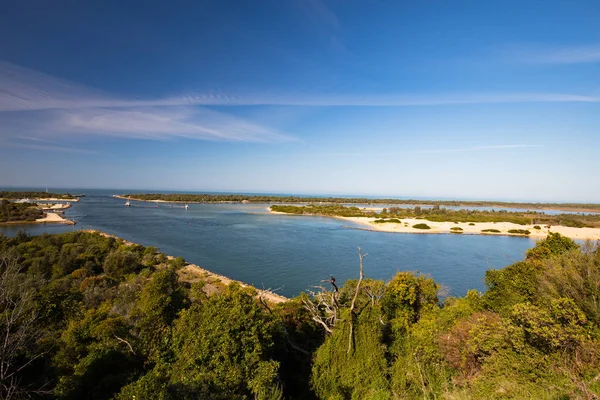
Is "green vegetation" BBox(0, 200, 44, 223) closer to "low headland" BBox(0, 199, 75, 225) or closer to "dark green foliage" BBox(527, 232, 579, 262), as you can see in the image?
"low headland" BBox(0, 199, 75, 225)

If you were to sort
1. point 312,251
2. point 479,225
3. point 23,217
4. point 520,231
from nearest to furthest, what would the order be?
point 312,251 → point 520,231 → point 23,217 → point 479,225

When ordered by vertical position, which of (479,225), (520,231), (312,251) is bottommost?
(312,251)

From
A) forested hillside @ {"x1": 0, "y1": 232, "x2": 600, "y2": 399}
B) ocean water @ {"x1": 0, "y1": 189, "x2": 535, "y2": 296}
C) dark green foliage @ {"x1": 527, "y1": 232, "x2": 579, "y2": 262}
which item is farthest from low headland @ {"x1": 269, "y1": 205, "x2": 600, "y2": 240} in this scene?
forested hillside @ {"x1": 0, "y1": 232, "x2": 600, "y2": 399}

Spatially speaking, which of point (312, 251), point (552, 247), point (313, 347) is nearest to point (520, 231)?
A: point (312, 251)

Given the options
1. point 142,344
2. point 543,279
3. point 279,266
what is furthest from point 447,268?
point 142,344

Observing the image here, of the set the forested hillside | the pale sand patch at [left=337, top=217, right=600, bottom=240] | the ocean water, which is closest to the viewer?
the forested hillside

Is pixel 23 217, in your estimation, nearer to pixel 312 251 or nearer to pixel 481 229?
pixel 312 251

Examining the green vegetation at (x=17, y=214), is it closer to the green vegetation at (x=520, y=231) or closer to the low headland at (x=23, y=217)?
the low headland at (x=23, y=217)
